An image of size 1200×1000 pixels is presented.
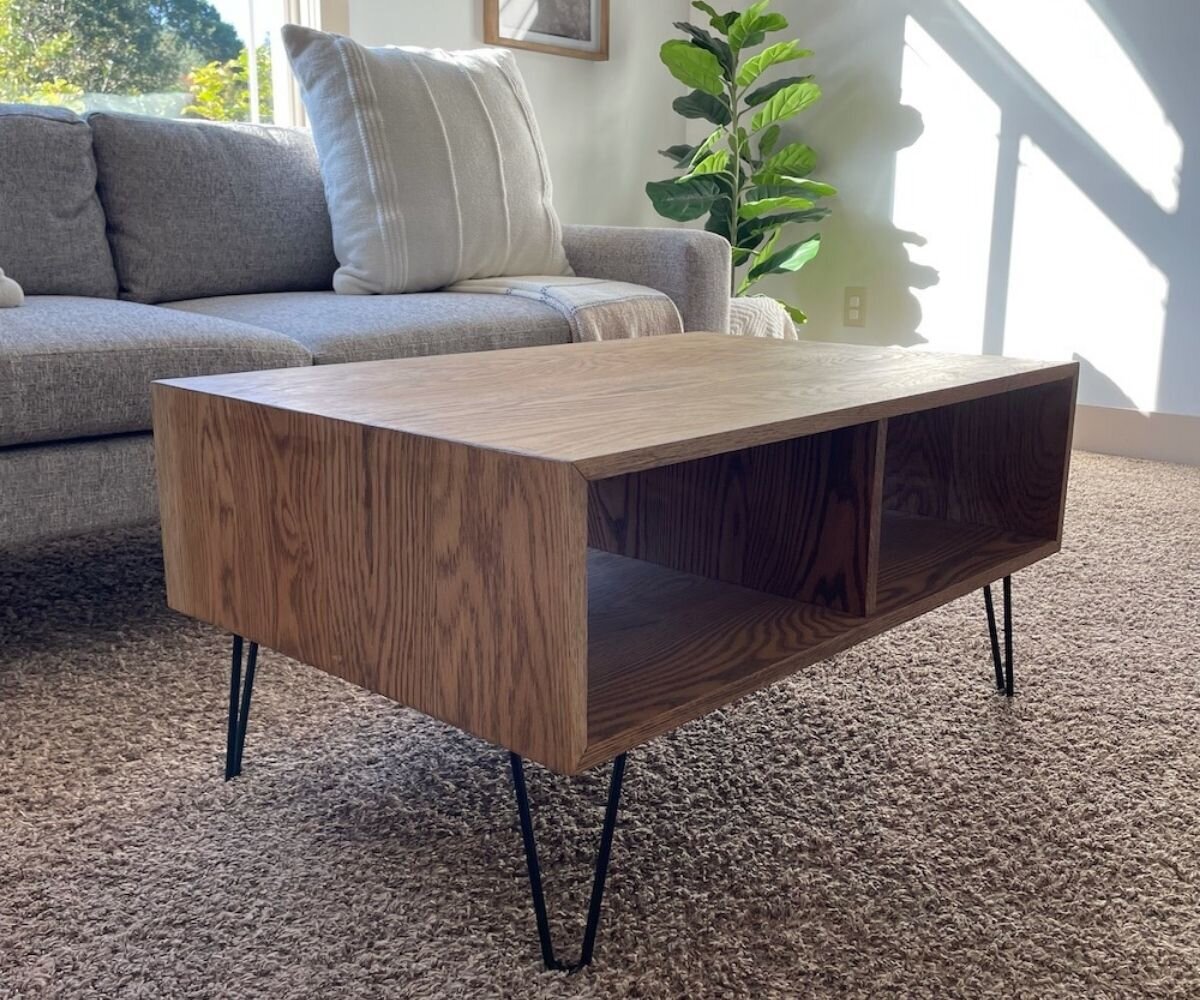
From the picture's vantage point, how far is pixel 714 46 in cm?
320

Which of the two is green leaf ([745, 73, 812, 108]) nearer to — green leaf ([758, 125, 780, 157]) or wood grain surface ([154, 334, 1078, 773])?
green leaf ([758, 125, 780, 157])

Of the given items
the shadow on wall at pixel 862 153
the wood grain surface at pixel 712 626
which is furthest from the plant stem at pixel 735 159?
the wood grain surface at pixel 712 626

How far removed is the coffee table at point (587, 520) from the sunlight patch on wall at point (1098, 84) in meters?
1.77

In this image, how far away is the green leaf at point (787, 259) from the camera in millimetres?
3248

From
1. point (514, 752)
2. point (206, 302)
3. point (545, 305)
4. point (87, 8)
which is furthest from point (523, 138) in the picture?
point (514, 752)

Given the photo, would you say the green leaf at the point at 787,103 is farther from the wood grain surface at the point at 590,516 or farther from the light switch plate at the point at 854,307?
the wood grain surface at the point at 590,516

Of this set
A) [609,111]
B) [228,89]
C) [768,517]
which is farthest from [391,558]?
[609,111]

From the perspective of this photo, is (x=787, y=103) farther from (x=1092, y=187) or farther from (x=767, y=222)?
(x=1092, y=187)

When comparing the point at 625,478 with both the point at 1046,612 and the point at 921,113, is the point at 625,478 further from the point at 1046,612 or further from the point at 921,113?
the point at 921,113

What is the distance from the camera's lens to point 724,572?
121 cm

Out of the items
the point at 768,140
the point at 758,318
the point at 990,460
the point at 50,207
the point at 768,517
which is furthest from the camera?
the point at 768,140

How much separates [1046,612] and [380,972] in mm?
1234

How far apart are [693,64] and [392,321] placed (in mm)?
1710

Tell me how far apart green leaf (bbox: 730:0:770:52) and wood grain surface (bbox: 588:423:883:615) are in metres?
2.27
